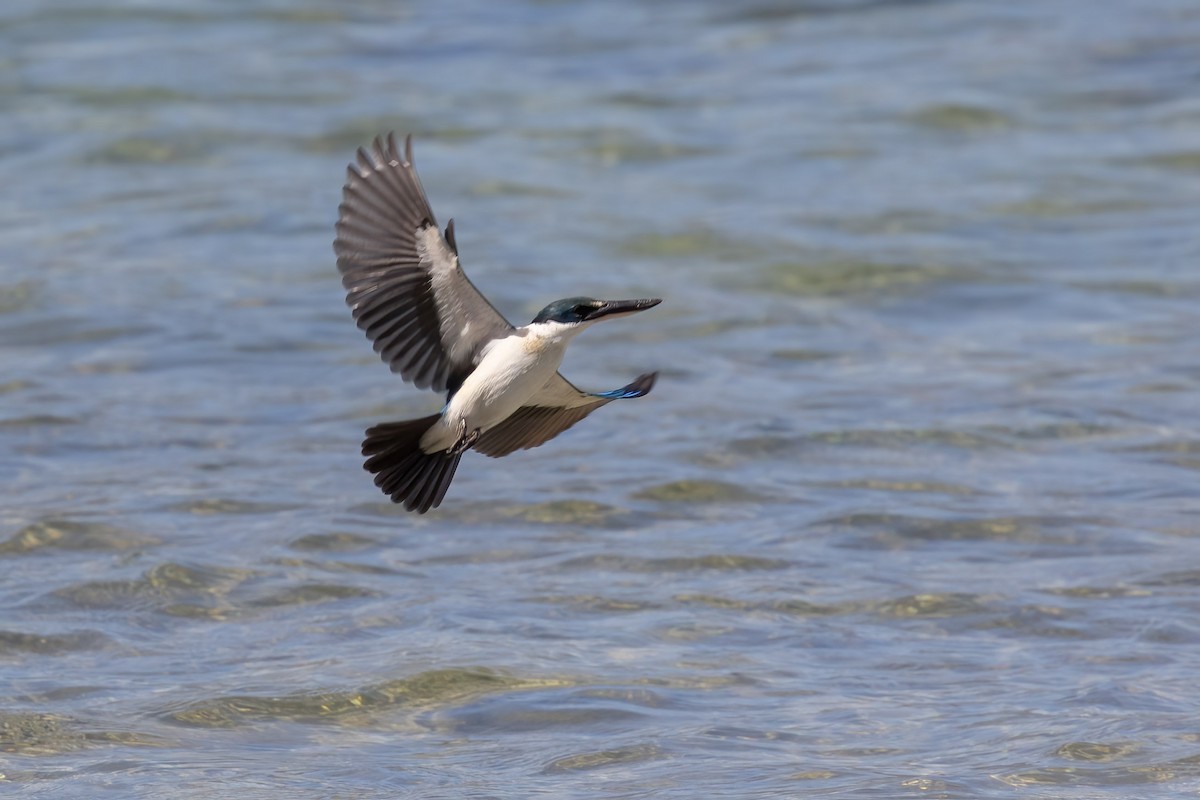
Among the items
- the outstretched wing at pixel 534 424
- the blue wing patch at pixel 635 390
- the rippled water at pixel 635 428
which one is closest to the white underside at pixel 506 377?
the blue wing patch at pixel 635 390

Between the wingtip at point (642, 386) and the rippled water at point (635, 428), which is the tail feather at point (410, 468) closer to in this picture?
the wingtip at point (642, 386)

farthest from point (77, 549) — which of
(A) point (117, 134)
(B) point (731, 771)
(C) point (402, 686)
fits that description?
(A) point (117, 134)

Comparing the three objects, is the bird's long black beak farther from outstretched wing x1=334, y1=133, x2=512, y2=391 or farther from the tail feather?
the tail feather

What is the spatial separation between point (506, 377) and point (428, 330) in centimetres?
30

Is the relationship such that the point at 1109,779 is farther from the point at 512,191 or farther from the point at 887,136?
the point at 887,136

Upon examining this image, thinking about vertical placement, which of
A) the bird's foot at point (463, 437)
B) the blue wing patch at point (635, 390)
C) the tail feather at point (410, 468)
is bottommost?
the tail feather at point (410, 468)

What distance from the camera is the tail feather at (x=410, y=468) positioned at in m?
4.61

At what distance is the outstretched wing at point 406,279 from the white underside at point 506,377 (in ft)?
0.31

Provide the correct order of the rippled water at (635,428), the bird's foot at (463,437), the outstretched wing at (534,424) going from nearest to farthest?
the bird's foot at (463,437), the outstretched wing at (534,424), the rippled water at (635,428)

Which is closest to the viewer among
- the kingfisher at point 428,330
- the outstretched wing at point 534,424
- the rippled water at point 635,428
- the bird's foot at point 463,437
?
the kingfisher at point 428,330

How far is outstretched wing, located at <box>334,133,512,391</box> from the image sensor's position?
4.46 meters

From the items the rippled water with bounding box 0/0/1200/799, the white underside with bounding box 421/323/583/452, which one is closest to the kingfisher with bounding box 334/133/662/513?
the white underside with bounding box 421/323/583/452

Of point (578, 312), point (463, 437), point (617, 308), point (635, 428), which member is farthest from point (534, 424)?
point (635, 428)

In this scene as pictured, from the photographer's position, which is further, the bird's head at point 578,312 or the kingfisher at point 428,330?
the kingfisher at point 428,330
